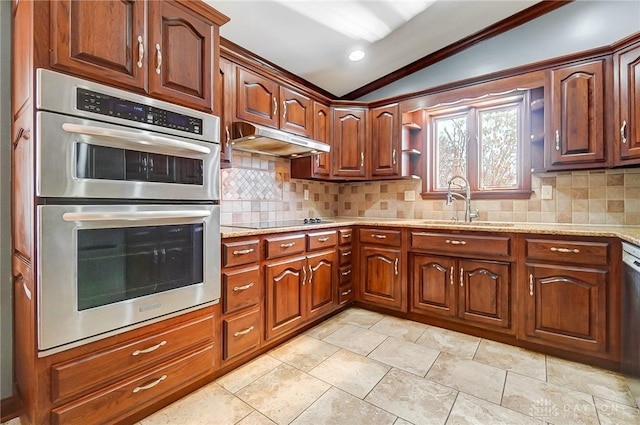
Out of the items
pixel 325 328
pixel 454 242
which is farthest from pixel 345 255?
pixel 454 242

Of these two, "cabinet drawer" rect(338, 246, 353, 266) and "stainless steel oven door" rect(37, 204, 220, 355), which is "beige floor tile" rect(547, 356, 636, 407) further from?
"stainless steel oven door" rect(37, 204, 220, 355)

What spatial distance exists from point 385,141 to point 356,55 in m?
0.89

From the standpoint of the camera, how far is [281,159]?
302 centimetres

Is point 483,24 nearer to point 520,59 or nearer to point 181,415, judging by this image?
point 520,59

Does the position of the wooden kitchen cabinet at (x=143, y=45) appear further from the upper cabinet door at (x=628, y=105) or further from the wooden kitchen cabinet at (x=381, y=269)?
the upper cabinet door at (x=628, y=105)

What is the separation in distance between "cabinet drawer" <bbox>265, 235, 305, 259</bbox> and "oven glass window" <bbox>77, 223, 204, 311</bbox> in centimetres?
55

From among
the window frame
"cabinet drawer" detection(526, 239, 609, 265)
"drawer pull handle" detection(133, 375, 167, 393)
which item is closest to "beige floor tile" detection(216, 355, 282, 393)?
"drawer pull handle" detection(133, 375, 167, 393)

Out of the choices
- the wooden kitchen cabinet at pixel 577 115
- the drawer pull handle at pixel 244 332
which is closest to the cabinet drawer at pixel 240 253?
the drawer pull handle at pixel 244 332

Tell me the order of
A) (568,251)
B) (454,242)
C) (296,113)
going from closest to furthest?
1. (568,251)
2. (454,242)
3. (296,113)

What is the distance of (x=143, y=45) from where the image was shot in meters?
1.40

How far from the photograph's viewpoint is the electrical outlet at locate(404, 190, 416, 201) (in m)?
3.27

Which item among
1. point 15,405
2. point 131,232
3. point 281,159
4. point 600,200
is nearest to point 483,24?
point 600,200

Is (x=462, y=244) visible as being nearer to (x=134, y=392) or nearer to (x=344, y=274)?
(x=344, y=274)

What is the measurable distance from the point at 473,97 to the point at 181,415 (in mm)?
3202
